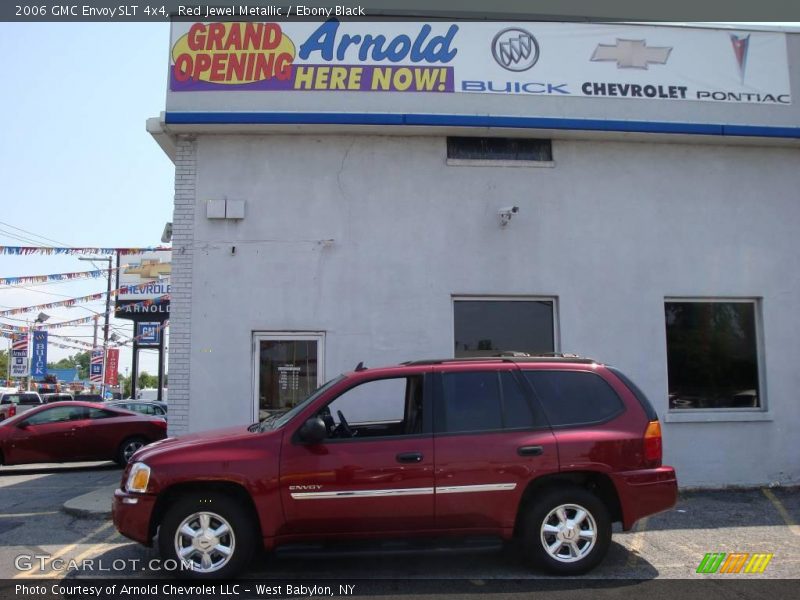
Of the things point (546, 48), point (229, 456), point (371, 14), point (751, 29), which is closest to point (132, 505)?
point (229, 456)

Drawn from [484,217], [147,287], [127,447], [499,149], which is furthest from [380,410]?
Result: [147,287]

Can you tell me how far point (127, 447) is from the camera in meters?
13.6

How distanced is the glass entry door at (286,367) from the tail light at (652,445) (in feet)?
14.8

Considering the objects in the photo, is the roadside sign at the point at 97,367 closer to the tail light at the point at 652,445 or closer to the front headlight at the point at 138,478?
the front headlight at the point at 138,478

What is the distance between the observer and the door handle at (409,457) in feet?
18.3

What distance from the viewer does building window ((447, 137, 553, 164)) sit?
9742mm

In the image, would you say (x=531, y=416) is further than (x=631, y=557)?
No

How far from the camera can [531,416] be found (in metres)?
5.90

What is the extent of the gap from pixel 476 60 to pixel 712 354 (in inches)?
206

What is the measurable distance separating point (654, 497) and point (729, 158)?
6.15 m

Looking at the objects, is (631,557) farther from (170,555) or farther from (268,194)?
(268,194)

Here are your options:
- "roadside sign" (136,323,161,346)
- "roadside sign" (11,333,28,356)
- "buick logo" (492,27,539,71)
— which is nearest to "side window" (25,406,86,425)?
"buick logo" (492,27,539,71)

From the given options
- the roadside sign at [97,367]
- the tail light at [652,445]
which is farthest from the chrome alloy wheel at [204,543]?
the roadside sign at [97,367]

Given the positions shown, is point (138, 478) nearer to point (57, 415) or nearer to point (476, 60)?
point (476, 60)
